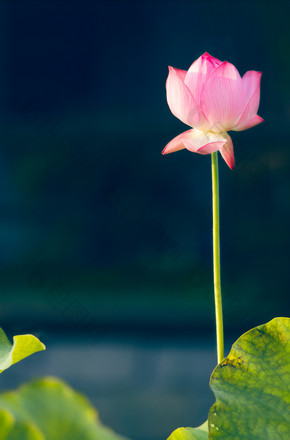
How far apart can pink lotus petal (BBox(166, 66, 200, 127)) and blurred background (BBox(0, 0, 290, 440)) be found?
238 centimetres

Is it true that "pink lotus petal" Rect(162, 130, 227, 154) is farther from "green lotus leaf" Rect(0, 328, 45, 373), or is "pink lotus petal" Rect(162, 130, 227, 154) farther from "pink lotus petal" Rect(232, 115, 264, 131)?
"green lotus leaf" Rect(0, 328, 45, 373)

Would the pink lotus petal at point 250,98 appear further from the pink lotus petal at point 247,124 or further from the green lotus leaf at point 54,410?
Answer: the green lotus leaf at point 54,410

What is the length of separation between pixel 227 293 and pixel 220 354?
8.30ft

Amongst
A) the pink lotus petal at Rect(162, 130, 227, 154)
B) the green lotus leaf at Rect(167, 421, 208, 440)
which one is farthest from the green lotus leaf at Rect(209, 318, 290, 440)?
the pink lotus petal at Rect(162, 130, 227, 154)

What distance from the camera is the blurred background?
9.27 ft

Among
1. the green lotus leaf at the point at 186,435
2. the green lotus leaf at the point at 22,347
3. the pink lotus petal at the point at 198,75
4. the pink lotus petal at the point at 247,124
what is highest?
the pink lotus petal at the point at 198,75

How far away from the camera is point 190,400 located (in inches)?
88.7

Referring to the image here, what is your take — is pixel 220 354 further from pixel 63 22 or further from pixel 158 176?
pixel 63 22

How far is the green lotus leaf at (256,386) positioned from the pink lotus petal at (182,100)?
0.52 ft

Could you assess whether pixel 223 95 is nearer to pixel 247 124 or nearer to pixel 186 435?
pixel 247 124

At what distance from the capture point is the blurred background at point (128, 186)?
2.82 meters

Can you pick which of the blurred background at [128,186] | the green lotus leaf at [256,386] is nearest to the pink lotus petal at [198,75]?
the green lotus leaf at [256,386]

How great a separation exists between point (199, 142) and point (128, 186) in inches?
101

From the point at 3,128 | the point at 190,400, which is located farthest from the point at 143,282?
the point at 3,128
